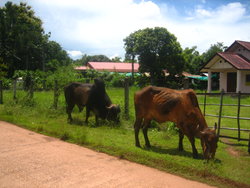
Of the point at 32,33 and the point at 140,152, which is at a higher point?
the point at 32,33

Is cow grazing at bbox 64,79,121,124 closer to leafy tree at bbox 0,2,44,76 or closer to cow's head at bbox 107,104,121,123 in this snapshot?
cow's head at bbox 107,104,121,123

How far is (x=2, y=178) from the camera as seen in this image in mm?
4777

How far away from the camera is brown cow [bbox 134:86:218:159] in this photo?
19.2ft

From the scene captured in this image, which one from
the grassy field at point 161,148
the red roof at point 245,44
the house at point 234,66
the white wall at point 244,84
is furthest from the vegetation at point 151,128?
the white wall at point 244,84

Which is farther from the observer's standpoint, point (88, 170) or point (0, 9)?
point (0, 9)

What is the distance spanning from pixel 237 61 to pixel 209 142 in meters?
20.4

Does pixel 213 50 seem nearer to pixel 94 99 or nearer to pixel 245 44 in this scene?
pixel 245 44

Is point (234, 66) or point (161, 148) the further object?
point (234, 66)

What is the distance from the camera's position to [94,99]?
10.5 metres

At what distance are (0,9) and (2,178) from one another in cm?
3649

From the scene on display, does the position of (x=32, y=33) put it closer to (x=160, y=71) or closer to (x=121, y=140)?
(x=160, y=71)

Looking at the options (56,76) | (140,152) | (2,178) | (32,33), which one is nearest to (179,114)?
(140,152)

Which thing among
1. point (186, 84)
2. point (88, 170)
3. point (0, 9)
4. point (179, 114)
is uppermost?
point (0, 9)

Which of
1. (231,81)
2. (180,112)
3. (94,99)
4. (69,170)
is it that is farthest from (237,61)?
(69,170)
